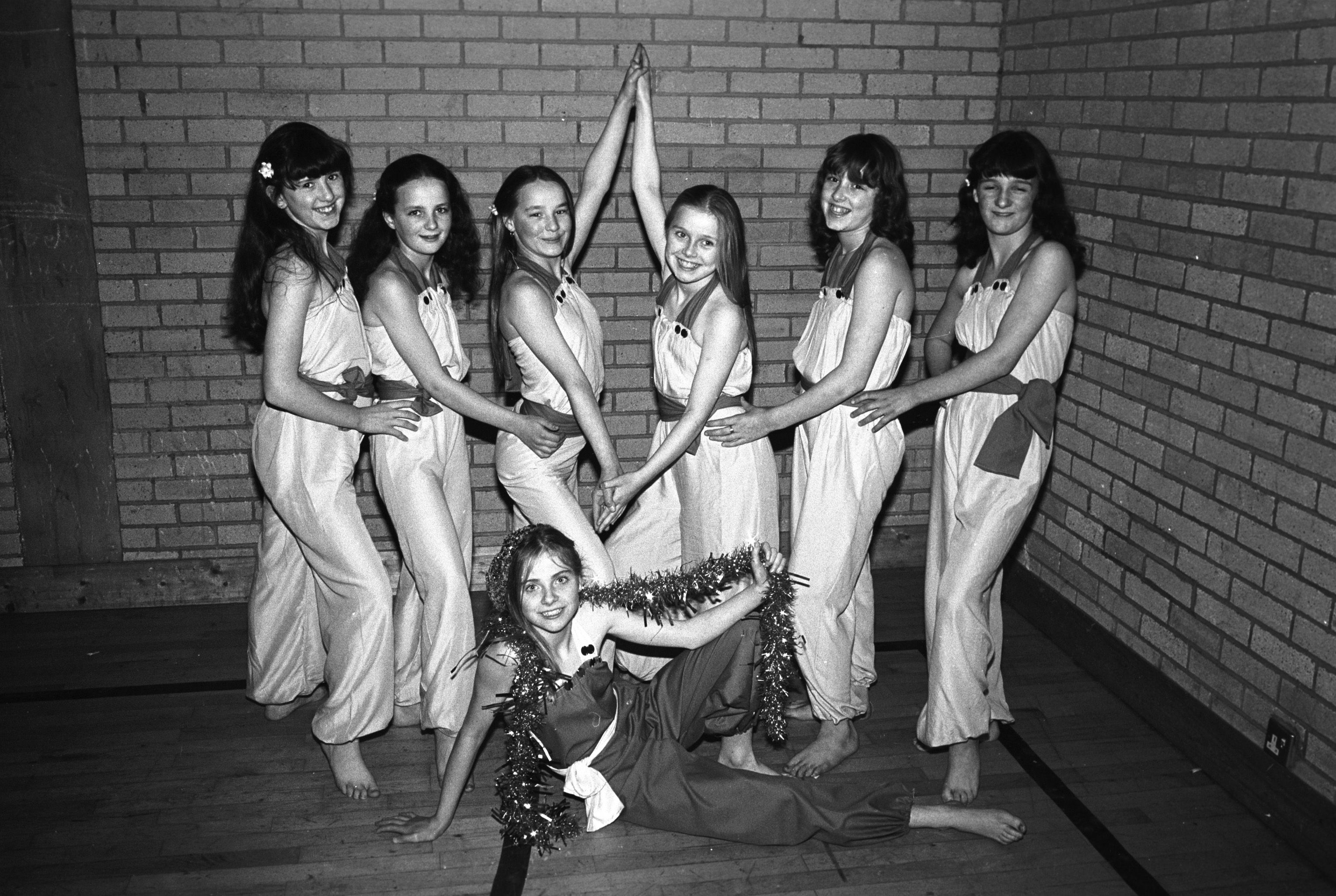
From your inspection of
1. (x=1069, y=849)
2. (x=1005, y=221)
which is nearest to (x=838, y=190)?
(x=1005, y=221)

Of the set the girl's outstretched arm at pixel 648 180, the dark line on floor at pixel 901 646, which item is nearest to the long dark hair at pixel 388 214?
the girl's outstretched arm at pixel 648 180

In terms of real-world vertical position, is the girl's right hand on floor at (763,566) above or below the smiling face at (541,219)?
below

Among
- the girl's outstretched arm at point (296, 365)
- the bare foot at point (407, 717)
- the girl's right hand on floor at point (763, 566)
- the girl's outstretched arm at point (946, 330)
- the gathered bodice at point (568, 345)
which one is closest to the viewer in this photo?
the girl's right hand on floor at point (763, 566)

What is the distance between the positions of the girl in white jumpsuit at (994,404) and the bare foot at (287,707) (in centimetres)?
221

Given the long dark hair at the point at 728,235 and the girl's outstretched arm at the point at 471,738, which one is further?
the long dark hair at the point at 728,235

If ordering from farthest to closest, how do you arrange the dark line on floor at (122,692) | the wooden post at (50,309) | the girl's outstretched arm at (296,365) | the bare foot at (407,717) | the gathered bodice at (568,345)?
1. the wooden post at (50,309)
2. the dark line on floor at (122,692)
3. the bare foot at (407,717)
4. the gathered bodice at (568,345)
5. the girl's outstretched arm at (296,365)

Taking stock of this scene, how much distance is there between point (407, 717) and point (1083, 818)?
7.74ft

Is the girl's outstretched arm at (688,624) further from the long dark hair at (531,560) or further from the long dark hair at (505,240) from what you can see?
the long dark hair at (505,240)

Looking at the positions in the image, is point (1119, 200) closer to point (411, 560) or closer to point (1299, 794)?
point (1299, 794)

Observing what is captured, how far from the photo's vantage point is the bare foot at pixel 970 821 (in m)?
3.58

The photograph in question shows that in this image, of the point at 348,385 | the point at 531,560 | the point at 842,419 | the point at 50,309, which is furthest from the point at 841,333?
the point at 50,309

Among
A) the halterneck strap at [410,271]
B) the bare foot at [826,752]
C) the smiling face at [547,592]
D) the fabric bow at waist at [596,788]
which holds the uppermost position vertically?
the halterneck strap at [410,271]

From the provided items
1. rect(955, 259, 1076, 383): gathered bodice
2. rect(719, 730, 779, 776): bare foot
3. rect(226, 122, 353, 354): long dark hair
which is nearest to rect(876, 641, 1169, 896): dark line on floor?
rect(719, 730, 779, 776): bare foot

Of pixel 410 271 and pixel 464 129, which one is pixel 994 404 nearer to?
pixel 410 271
